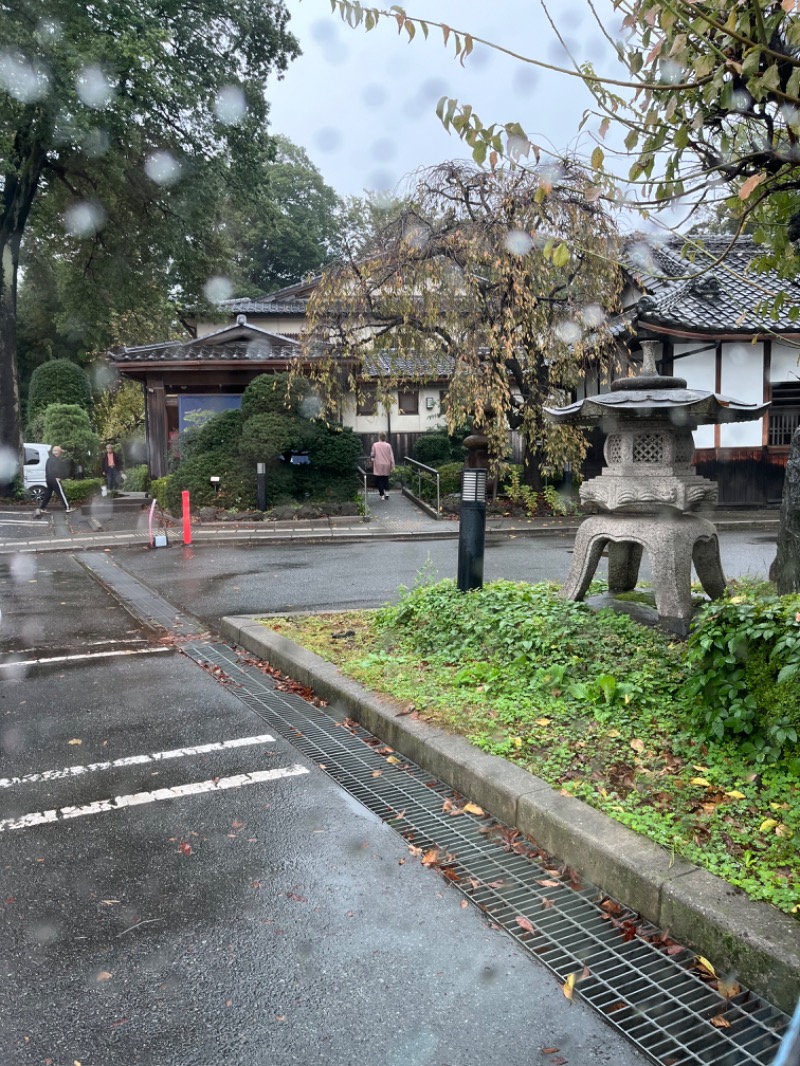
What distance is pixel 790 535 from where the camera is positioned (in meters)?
5.53

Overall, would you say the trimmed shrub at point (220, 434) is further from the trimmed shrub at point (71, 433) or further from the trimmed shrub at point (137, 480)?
the trimmed shrub at point (71, 433)

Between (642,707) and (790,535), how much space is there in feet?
6.13

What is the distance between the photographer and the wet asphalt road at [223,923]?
2.37 meters

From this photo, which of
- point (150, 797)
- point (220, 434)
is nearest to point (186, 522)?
point (220, 434)

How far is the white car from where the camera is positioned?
971 inches

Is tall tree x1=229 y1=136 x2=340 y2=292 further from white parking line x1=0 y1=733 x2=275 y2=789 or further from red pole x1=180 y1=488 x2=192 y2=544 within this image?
white parking line x1=0 y1=733 x2=275 y2=789

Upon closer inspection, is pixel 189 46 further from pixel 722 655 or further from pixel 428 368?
pixel 722 655

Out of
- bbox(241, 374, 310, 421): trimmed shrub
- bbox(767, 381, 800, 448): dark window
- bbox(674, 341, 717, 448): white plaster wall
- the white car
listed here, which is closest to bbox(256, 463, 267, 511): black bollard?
bbox(241, 374, 310, 421): trimmed shrub

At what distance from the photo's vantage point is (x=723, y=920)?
8.68 ft

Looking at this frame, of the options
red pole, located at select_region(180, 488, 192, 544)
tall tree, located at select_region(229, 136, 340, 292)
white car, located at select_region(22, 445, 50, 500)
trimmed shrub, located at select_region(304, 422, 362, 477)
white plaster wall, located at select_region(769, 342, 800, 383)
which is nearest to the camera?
red pole, located at select_region(180, 488, 192, 544)

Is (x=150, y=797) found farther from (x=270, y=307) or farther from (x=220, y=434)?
(x=270, y=307)

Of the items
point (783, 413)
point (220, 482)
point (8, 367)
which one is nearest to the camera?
point (220, 482)

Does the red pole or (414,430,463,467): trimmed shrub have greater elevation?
(414,430,463,467): trimmed shrub

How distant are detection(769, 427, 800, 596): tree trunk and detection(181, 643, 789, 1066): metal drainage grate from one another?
290cm
